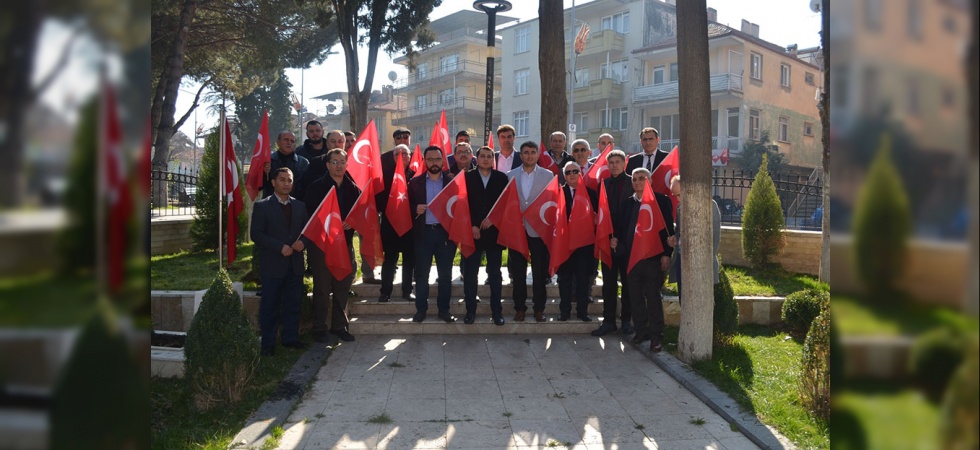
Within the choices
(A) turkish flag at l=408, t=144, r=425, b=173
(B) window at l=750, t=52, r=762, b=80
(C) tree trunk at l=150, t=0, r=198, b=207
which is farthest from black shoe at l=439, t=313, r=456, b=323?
(B) window at l=750, t=52, r=762, b=80

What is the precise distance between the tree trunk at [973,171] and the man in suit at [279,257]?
7.39 m

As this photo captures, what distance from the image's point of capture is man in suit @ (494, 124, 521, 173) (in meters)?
9.95

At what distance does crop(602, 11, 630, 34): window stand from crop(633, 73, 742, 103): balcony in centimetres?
442

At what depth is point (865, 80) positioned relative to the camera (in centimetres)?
64

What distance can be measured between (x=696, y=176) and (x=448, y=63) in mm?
53101

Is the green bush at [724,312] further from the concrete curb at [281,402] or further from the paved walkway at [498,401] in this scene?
the concrete curb at [281,402]

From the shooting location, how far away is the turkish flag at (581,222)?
28.5ft

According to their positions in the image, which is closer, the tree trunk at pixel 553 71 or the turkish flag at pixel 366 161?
the turkish flag at pixel 366 161

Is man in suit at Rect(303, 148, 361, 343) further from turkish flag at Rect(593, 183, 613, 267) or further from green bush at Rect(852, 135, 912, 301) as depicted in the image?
green bush at Rect(852, 135, 912, 301)

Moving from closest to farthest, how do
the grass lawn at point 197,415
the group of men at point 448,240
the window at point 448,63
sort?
the grass lawn at point 197,415
the group of men at point 448,240
the window at point 448,63

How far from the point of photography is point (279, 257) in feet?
24.9

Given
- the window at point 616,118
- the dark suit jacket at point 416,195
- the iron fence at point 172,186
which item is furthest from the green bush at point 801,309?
the window at point 616,118

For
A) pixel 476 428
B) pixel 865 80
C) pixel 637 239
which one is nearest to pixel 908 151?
pixel 865 80

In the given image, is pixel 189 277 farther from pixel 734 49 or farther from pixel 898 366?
pixel 734 49
